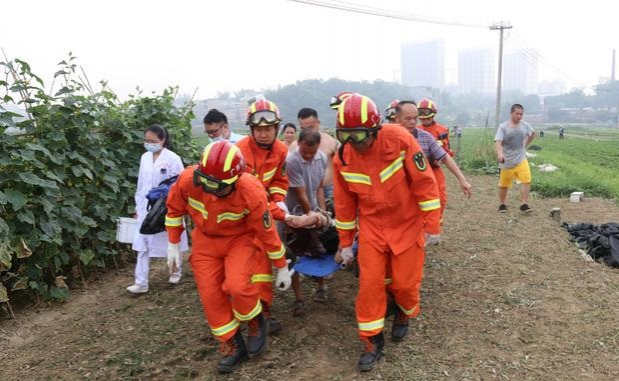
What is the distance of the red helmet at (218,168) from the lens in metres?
3.42

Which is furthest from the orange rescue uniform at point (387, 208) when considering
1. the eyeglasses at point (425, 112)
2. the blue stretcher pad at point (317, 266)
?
the eyeglasses at point (425, 112)

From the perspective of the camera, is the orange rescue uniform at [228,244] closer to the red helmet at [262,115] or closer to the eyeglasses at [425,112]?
the red helmet at [262,115]

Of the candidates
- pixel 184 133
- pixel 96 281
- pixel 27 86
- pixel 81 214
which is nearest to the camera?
pixel 27 86

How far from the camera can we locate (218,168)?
11.2ft

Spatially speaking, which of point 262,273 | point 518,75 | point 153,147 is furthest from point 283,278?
point 518,75

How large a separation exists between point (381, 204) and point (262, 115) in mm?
1384

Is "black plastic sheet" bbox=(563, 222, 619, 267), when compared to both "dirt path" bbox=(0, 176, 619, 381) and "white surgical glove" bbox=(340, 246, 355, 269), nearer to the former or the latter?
"dirt path" bbox=(0, 176, 619, 381)

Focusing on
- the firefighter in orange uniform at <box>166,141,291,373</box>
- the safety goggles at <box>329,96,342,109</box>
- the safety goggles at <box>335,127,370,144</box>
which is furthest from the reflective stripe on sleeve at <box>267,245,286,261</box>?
the safety goggles at <box>329,96,342,109</box>

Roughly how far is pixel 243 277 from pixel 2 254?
2.44 metres

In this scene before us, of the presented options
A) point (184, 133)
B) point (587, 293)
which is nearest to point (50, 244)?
point (184, 133)

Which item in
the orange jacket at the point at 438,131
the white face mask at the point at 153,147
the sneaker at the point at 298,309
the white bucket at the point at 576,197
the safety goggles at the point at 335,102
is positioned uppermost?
the safety goggles at the point at 335,102

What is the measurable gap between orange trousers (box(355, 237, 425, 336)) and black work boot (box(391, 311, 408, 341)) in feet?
1.04

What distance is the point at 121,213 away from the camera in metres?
6.28

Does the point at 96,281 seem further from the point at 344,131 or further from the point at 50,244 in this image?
the point at 344,131
